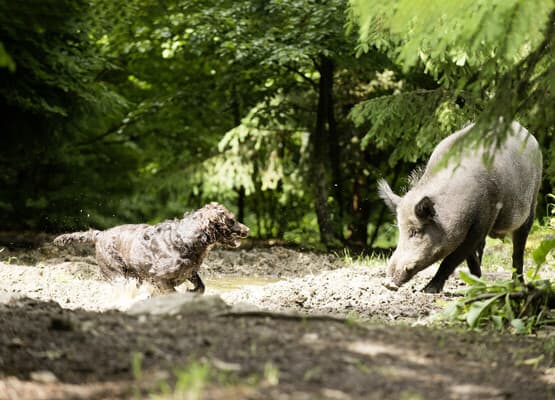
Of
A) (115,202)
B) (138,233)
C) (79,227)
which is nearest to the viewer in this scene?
(138,233)

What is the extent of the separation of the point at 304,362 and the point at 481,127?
83.9 inches

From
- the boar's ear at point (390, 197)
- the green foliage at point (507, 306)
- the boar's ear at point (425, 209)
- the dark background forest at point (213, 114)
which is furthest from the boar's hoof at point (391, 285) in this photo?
the dark background forest at point (213, 114)

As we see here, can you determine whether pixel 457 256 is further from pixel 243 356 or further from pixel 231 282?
pixel 243 356

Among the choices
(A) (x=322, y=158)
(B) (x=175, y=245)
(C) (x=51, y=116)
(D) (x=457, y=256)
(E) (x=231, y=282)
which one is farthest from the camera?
(A) (x=322, y=158)

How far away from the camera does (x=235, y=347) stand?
3490 millimetres

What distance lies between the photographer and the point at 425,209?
6.97 meters

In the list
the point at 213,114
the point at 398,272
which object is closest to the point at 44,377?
the point at 398,272

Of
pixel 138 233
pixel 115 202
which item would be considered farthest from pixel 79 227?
pixel 138 233

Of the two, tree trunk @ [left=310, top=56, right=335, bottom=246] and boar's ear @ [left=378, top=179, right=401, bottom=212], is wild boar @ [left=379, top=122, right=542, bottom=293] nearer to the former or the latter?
boar's ear @ [left=378, top=179, right=401, bottom=212]

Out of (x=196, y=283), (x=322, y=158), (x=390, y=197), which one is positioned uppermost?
(x=322, y=158)

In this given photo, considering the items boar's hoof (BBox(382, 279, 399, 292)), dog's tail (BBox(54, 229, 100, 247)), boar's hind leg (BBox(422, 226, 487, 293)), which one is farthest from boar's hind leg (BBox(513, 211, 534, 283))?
dog's tail (BBox(54, 229, 100, 247))

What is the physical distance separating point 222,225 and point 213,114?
30.3ft

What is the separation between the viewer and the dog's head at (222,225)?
6727mm

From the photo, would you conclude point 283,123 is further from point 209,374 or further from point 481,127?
point 209,374
